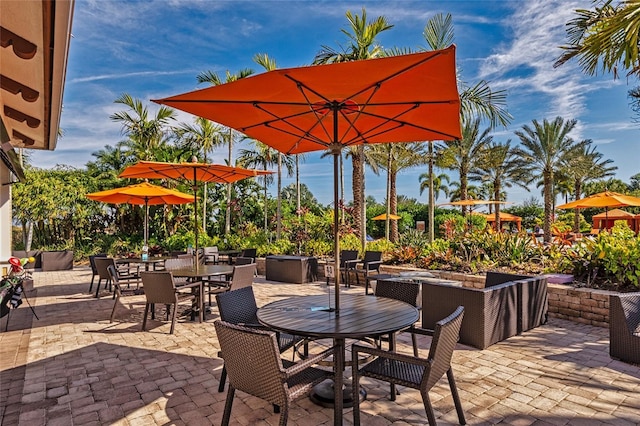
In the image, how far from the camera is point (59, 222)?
15.0 m

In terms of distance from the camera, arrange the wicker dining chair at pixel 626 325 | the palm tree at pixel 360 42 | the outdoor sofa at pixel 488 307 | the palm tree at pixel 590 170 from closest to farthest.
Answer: the wicker dining chair at pixel 626 325, the outdoor sofa at pixel 488 307, the palm tree at pixel 360 42, the palm tree at pixel 590 170

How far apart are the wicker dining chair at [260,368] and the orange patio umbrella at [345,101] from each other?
2.73 ft

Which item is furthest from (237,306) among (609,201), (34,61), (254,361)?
(609,201)

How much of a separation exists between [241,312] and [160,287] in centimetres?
213

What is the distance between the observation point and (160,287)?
5.04 meters

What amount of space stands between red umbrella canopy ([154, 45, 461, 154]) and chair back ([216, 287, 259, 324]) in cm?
162

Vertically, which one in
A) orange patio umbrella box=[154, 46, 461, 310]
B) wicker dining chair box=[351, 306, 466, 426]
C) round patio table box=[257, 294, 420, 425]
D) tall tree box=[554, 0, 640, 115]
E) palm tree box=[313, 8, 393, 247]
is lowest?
wicker dining chair box=[351, 306, 466, 426]

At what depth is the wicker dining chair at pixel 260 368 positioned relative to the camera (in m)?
2.22

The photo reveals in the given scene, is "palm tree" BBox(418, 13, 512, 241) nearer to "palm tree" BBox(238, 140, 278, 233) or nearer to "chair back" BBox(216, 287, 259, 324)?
"palm tree" BBox(238, 140, 278, 233)

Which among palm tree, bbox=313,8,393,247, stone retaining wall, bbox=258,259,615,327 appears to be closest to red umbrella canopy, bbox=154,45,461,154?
stone retaining wall, bbox=258,259,615,327

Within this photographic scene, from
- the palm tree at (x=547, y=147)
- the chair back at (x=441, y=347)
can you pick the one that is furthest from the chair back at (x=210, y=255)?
the palm tree at (x=547, y=147)

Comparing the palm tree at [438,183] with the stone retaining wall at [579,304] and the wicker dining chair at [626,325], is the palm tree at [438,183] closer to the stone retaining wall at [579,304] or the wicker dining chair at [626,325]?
the stone retaining wall at [579,304]

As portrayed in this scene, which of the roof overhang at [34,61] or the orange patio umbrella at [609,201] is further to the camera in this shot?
the orange patio umbrella at [609,201]

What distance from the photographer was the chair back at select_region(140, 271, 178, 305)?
4969 mm
